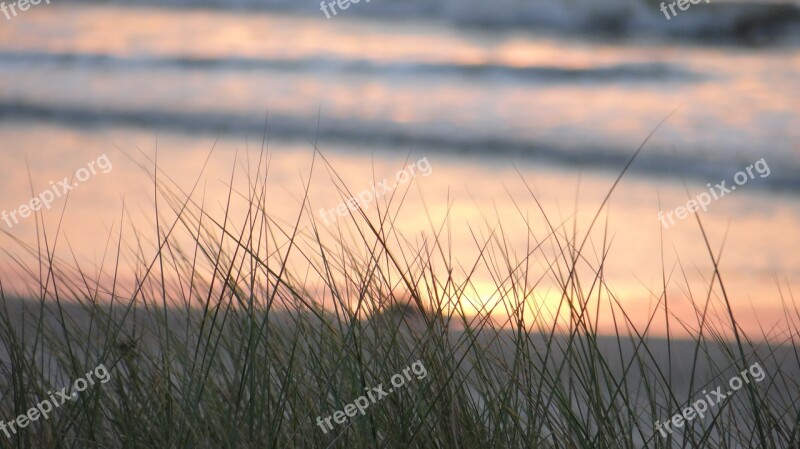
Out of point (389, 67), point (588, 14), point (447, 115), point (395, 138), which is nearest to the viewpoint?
point (395, 138)

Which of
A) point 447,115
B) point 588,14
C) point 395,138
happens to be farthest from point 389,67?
point 588,14

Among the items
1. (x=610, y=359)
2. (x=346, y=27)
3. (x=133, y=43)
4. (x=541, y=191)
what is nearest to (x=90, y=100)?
(x=133, y=43)

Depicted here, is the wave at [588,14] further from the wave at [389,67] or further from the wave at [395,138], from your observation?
the wave at [395,138]

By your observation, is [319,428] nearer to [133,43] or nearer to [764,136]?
[764,136]

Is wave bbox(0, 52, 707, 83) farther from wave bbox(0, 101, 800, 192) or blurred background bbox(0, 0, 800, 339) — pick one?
wave bbox(0, 101, 800, 192)

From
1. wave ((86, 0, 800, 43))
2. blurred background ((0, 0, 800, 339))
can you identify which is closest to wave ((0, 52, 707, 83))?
blurred background ((0, 0, 800, 339))

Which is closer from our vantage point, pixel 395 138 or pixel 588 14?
pixel 395 138

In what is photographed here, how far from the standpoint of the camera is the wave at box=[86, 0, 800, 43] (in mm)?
8000

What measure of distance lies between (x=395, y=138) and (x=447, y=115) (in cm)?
60

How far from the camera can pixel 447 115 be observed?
6402mm

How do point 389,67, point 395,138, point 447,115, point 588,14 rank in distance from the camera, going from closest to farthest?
point 395,138
point 447,115
point 389,67
point 588,14

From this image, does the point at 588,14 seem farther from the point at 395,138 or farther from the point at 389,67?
the point at 395,138

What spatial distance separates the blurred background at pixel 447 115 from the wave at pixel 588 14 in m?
0.02

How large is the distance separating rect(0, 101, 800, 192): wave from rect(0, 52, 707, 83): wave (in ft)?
3.16
